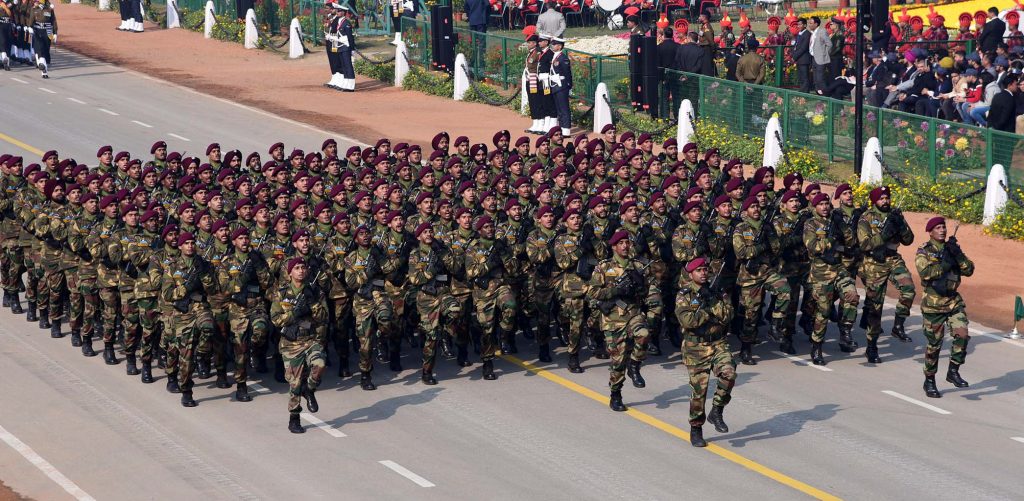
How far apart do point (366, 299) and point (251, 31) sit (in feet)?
86.3

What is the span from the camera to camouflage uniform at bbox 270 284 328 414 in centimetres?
1581

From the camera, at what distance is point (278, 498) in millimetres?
14109

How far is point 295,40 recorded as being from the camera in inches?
1602

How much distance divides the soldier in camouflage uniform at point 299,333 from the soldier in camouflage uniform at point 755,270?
15.4 ft

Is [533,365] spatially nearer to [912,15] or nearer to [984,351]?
[984,351]

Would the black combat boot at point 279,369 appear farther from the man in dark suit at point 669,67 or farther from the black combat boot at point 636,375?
the man in dark suit at point 669,67

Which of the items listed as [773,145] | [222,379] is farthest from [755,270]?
[773,145]

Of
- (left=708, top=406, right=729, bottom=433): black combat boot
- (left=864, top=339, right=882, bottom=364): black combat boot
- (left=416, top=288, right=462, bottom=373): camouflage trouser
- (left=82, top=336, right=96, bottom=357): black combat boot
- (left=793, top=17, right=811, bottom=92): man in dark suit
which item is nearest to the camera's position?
(left=708, top=406, right=729, bottom=433): black combat boot

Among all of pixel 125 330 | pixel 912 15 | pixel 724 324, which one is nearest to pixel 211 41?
pixel 912 15

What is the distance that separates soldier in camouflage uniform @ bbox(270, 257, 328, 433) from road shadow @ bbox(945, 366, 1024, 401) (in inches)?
260

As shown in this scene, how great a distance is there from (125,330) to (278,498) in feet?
14.7

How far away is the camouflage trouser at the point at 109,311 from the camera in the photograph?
59.0 feet

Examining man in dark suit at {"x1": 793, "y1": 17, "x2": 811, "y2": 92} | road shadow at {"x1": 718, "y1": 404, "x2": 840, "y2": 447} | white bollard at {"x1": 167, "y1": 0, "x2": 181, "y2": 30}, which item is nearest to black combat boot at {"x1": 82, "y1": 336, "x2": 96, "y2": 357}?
road shadow at {"x1": 718, "y1": 404, "x2": 840, "y2": 447}

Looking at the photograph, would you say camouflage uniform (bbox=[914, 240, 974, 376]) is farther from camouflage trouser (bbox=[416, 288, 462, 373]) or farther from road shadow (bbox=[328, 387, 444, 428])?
road shadow (bbox=[328, 387, 444, 428])
